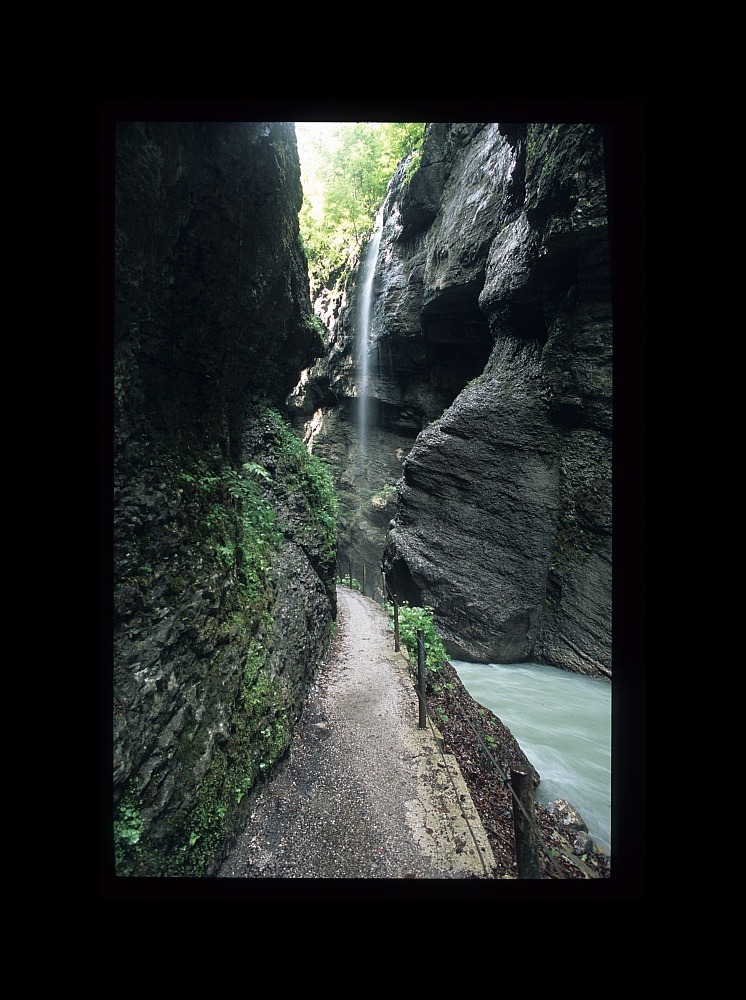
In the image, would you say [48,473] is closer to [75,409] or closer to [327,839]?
[75,409]

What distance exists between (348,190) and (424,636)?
19.3 meters

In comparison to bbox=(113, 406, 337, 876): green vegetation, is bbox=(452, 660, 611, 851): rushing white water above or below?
below

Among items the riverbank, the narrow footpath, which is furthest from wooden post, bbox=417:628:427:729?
the riverbank

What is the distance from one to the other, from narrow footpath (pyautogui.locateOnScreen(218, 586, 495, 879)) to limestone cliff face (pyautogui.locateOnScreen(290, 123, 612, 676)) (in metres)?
4.90

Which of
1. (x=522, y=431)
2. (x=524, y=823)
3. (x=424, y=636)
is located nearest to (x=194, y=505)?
(x=524, y=823)

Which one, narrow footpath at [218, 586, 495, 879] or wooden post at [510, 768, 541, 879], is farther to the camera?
narrow footpath at [218, 586, 495, 879]

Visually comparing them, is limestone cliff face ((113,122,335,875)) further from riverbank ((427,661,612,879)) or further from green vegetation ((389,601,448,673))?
green vegetation ((389,601,448,673))

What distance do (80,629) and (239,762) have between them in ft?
7.21

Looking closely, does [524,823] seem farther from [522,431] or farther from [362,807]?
[522,431]

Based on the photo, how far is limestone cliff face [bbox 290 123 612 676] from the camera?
26.3ft

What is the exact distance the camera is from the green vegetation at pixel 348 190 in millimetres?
13355

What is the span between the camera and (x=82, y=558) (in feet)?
5.46

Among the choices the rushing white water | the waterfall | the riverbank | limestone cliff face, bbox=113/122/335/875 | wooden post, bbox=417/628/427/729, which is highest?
the waterfall

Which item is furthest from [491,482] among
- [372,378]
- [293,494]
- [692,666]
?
[372,378]
